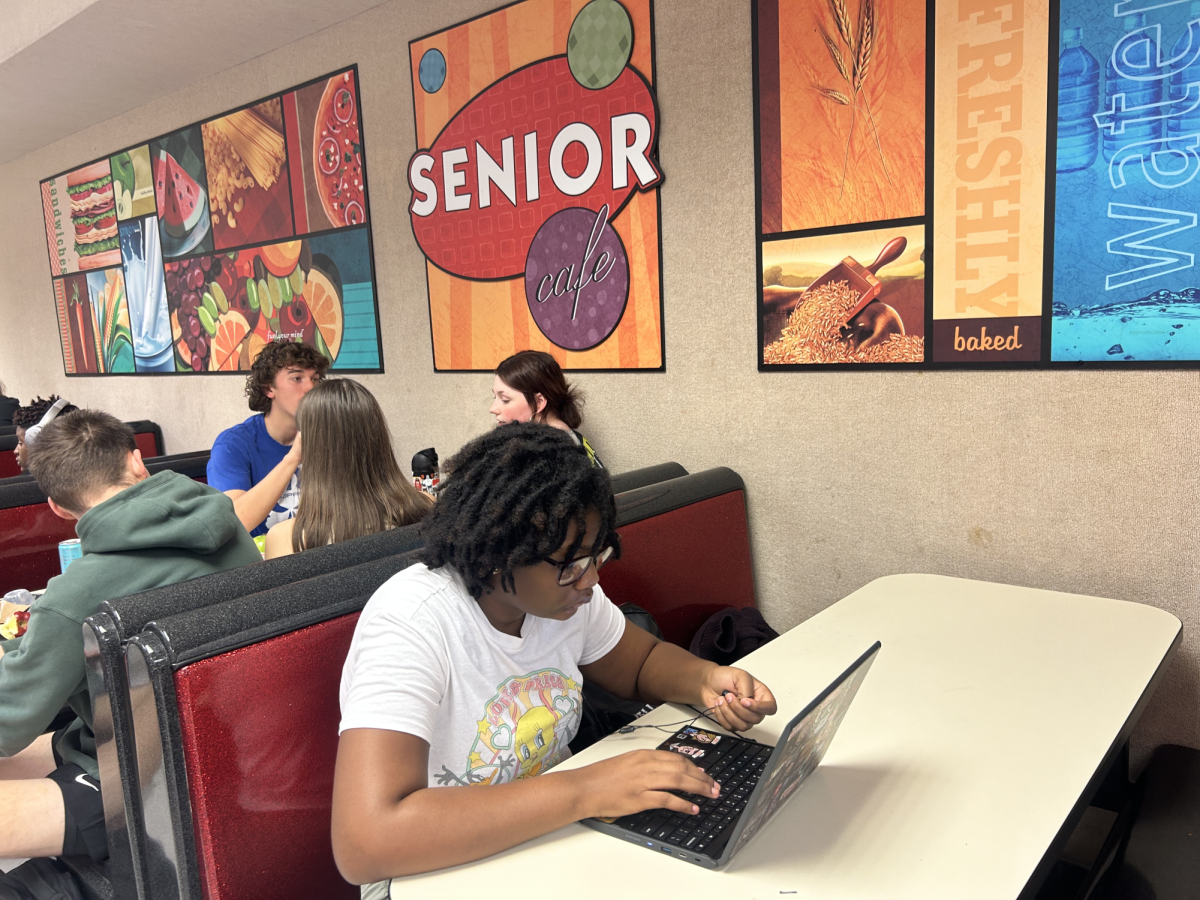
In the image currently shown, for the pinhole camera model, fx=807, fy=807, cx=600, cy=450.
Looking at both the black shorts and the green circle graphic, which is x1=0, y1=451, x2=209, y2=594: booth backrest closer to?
the black shorts

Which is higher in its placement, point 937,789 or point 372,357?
point 372,357

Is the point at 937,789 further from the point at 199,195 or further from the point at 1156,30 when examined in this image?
the point at 199,195

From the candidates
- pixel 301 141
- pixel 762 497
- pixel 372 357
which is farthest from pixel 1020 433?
pixel 301 141

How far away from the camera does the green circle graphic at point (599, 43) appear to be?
2.44 meters

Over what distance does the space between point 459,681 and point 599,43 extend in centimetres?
212

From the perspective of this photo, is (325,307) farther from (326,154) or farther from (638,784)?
(638,784)

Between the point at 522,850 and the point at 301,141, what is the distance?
3.36 m

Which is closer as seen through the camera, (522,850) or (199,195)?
(522,850)

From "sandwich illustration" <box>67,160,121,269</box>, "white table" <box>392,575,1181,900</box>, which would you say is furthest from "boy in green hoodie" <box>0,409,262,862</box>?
"sandwich illustration" <box>67,160,121,269</box>

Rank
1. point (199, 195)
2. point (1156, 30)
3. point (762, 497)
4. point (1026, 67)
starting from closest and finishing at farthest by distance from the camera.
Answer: point (1156, 30) < point (1026, 67) < point (762, 497) < point (199, 195)

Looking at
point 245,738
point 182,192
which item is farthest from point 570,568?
point 182,192

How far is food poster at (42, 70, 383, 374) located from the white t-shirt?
244 centimetres

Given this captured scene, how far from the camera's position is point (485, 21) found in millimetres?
2787

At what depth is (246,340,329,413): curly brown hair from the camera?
284 centimetres
